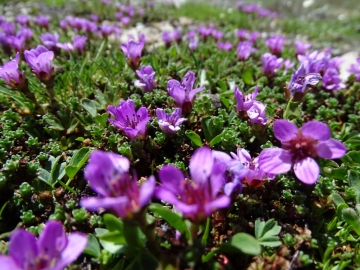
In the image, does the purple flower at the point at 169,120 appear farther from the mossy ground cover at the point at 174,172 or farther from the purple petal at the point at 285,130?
the purple petal at the point at 285,130

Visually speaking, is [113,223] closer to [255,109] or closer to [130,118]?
[130,118]

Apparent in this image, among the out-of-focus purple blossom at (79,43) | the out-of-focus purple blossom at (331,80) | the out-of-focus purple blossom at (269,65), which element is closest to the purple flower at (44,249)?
the out-of-focus purple blossom at (269,65)

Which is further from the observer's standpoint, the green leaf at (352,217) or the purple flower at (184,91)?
the purple flower at (184,91)

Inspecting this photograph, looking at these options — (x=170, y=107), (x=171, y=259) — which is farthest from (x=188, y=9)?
(x=171, y=259)

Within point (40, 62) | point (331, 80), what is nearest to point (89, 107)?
point (40, 62)

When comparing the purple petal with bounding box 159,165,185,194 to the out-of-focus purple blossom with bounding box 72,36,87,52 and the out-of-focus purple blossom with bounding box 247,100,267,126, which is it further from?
the out-of-focus purple blossom with bounding box 72,36,87,52
